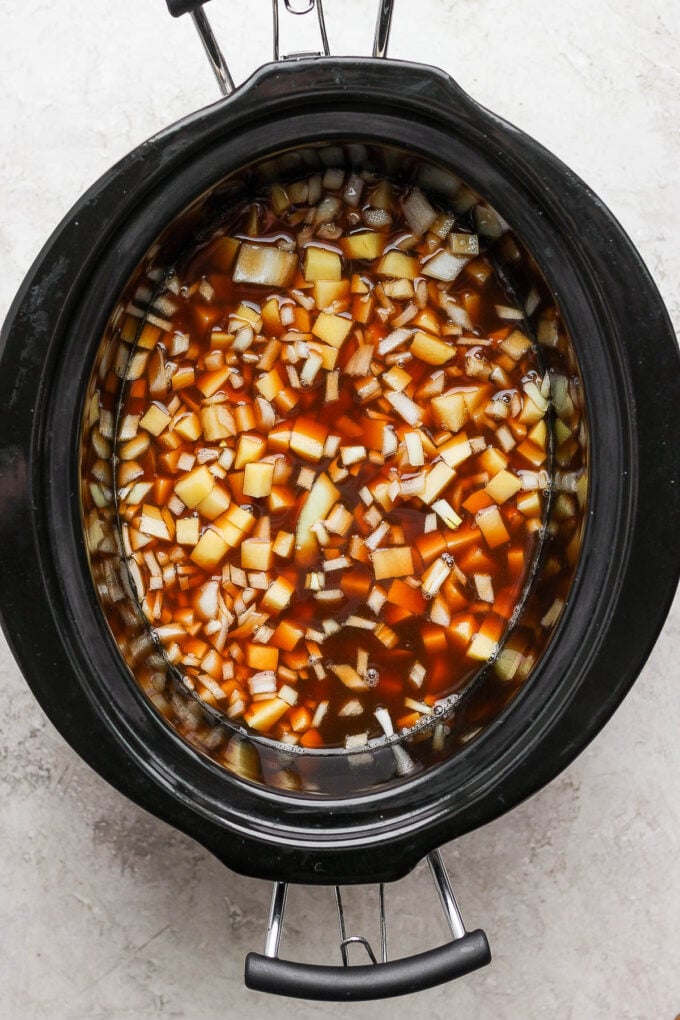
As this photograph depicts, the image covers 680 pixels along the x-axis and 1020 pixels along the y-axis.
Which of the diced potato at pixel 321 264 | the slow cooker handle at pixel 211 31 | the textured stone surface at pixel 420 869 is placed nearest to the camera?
the slow cooker handle at pixel 211 31

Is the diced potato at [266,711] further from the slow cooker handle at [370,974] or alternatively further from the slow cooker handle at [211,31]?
the slow cooker handle at [211,31]

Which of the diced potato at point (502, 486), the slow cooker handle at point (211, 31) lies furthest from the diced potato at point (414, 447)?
the slow cooker handle at point (211, 31)

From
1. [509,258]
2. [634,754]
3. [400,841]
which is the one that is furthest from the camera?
[634,754]

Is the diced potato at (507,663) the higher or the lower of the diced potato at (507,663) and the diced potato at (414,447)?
the lower

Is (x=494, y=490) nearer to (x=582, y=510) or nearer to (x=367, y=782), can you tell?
(x=582, y=510)

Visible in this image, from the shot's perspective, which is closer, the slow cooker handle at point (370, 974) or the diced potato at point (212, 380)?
the slow cooker handle at point (370, 974)

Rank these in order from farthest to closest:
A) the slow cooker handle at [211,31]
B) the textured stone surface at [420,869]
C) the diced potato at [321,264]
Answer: the textured stone surface at [420,869]
the diced potato at [321,264]
the slow cooker handle at [211,31]

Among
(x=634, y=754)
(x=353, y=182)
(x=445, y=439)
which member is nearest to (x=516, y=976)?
(x=634, y=754)

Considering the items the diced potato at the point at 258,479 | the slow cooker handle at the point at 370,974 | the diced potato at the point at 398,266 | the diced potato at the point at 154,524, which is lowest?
the slow cooker handle at the point at 370,974
